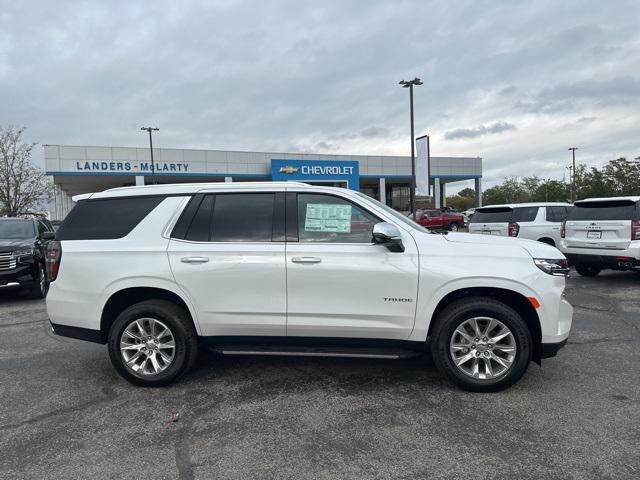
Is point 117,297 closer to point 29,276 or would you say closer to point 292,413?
point 292,413

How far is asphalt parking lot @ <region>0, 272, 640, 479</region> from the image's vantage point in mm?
2889

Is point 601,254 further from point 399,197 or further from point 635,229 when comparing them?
point 399,197

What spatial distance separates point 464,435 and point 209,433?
6.07ft

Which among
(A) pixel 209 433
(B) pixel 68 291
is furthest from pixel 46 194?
(A) pixel 209 433

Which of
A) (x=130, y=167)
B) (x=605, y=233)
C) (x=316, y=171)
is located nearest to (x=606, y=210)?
(x=605, y=233)

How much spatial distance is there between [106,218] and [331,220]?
85.7 inches

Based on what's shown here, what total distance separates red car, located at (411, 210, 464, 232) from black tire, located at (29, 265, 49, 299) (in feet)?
74.0

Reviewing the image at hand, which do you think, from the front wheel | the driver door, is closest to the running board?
the driver door

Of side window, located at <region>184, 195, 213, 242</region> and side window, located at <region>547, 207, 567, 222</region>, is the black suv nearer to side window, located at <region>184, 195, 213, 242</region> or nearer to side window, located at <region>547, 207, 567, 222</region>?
side window, located at <region>184, 195, 213, 242</region>

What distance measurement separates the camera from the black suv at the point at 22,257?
843 cm

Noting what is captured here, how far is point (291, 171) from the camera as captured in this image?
1454 inches

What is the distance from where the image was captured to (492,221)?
1191 cm

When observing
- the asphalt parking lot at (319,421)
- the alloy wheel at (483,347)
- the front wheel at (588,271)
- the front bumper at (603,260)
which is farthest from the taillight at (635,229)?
the alloy wheel at (483,347)

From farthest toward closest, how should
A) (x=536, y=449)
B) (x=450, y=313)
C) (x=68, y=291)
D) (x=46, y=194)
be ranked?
1. (x=46, y=194)
2. (x=68, y=291)
3. (x=450, y=313)
4. (x=536, y=449)
